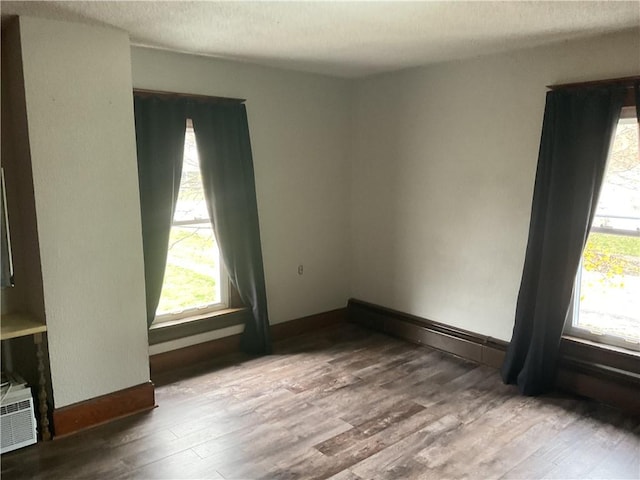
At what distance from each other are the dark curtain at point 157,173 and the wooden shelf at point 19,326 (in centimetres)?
84

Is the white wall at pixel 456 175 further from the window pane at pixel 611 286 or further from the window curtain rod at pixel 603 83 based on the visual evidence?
the window pane at pixel 611 286

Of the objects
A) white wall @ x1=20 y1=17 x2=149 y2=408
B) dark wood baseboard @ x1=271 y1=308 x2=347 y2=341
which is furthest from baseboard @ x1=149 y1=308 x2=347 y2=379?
white wall @ x1=20 y1=17 x2=149 y2=408

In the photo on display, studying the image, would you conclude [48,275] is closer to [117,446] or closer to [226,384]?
[117,446]

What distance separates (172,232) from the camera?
12.9ft

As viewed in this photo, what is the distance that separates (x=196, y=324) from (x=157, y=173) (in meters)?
1.22

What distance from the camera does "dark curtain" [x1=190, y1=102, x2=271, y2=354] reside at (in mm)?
3912

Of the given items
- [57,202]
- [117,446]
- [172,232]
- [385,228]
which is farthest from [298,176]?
[117,446]

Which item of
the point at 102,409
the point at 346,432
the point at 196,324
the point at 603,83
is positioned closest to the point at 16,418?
the point at 102,409

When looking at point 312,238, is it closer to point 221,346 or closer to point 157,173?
point 221,346

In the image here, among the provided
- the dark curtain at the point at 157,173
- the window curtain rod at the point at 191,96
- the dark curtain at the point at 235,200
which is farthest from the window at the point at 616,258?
the dark curtain at the point at 157,173

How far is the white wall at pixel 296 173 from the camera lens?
423 centimetres

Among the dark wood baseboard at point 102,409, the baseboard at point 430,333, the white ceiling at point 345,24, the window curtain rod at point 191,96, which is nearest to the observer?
the white ceiling at point 345,24

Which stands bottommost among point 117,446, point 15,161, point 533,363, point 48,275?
point 117,446

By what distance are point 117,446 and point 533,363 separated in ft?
8.80
